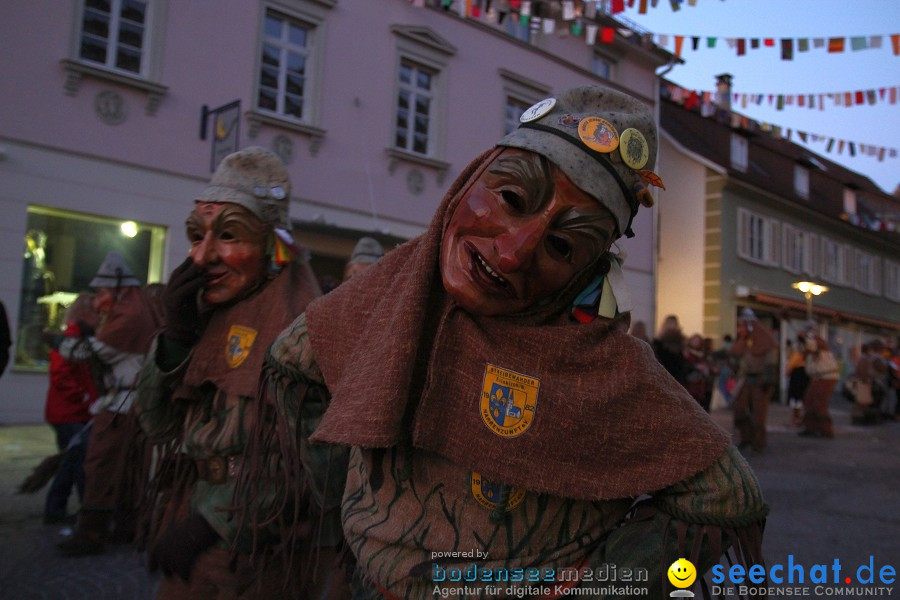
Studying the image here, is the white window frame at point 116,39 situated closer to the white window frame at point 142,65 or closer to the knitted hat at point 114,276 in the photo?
the white window frame at point 142,65

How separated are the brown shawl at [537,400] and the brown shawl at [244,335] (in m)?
0.80

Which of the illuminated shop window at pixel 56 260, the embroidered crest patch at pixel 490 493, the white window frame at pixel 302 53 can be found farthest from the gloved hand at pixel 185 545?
the white window frame at pixel 302 53

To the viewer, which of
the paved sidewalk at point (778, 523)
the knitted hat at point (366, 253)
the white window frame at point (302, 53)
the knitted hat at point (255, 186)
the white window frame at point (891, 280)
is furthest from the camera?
the white window frame at point (891, 280)

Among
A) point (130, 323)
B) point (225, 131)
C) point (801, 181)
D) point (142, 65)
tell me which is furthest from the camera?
point (801, 181)

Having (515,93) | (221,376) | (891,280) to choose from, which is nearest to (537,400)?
(221,376)

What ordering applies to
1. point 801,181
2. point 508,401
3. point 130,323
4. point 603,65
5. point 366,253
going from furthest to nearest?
point 801,181 < point 603,65 < point 366,253 < point 130,323 < point 508,401

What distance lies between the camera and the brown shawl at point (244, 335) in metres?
2.09

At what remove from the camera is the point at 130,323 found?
4.45 meters

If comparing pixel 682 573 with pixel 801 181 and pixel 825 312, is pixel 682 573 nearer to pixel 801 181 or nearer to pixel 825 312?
pixel 825 312

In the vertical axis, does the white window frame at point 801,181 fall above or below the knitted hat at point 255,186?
above

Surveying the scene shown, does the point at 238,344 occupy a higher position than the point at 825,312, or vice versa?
the point at 825,312

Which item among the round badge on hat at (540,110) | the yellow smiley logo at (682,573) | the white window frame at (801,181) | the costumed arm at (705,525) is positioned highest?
the white window frame at (801,181)

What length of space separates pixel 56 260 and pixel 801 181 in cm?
2334

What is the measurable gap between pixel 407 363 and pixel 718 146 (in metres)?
22.1
